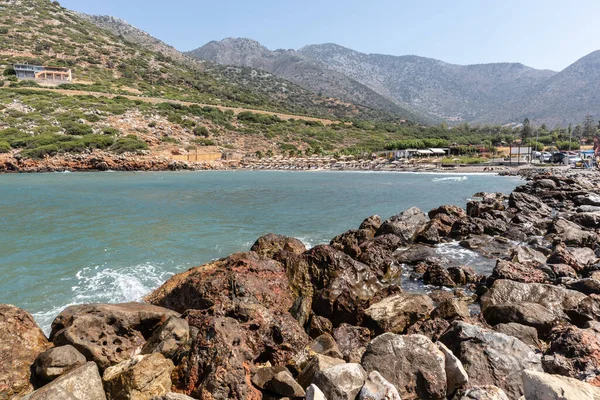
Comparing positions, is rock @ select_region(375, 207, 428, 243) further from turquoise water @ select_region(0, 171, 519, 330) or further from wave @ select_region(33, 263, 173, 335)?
wave @ select_region(33, 263, 173, 335)

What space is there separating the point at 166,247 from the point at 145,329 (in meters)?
10.1

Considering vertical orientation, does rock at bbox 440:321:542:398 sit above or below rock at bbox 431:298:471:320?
above

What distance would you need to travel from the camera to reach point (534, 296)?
9.01m

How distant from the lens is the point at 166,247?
1673 centimetres

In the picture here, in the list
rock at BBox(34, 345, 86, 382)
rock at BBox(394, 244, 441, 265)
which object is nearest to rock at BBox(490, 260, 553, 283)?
rock at BBox(394, 244, 441, 265)

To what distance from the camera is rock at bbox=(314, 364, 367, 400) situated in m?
4.71

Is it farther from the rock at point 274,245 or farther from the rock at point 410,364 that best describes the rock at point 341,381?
the rock at point 274,245

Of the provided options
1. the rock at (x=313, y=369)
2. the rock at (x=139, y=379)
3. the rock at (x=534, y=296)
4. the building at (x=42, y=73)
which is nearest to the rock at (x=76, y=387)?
the rock at (x=139, y=379)

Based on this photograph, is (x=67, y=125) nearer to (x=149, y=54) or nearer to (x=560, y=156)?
(x=149, y=54)

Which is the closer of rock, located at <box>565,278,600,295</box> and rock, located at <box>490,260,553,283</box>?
rock, located at <box>565,278,600,295</box>

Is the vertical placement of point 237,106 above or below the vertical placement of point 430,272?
above

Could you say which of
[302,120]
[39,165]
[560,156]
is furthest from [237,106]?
[560,156]

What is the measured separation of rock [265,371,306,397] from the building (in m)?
112

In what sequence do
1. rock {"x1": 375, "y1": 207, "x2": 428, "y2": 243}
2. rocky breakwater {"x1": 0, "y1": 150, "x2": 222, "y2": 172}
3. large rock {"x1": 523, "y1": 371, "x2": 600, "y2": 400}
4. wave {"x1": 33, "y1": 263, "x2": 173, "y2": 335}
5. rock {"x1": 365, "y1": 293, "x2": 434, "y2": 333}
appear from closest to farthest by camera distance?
large rock {"x1": 523, "y1": 371, "x2": 600, "y2": 400}, rock {"x1": 365, "y1": 293, "x2": 434, "y2": 333}, wave {"x1": 33, "y1": 263, "x2": 173, "y2": 335}, rock {"x1": 375, "y1": 207, "x2": 428, "y2": 243}, rocky breakwater {"x1": 0, "y1": 150, "x2": 222, "y2": 172}
